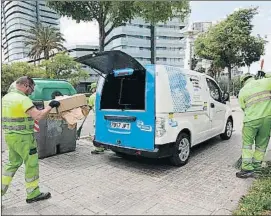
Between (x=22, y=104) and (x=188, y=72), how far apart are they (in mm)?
3511

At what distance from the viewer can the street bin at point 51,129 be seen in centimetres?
618

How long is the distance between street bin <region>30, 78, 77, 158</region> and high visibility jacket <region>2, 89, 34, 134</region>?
2279 millimetres

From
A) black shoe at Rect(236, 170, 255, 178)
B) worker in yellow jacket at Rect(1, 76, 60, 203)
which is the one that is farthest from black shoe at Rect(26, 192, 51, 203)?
black shoe at Rect(236, 170, 255, 178)

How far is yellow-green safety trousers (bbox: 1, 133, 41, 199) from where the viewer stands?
12.1 feet

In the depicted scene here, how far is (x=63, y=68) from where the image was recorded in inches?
1449

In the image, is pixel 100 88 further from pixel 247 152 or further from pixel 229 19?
pixel 229 19

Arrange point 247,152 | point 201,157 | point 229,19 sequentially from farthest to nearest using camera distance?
point 229,19
point 201,157
point 247,152

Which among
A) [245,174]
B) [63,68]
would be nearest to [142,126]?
[245,174]

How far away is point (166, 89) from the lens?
16.4 ft

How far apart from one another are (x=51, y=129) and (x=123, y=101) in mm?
1846

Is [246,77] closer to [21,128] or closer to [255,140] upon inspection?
[255,140]

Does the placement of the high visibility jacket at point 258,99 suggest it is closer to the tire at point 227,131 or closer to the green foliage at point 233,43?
the tire at point 227,131

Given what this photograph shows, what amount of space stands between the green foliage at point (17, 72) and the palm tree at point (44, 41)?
14.4 feet

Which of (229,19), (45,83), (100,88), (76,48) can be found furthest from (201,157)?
(76,48)
